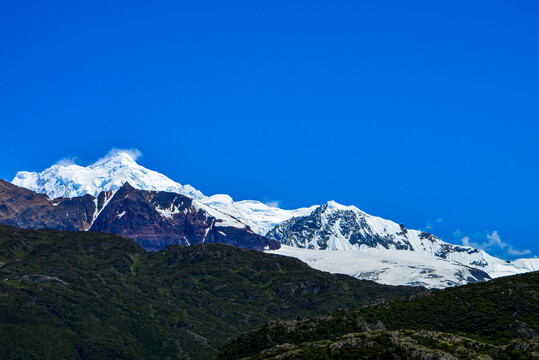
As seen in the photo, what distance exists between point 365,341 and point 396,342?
9.12 meters

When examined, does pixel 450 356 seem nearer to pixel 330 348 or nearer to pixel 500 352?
pixel 500 352

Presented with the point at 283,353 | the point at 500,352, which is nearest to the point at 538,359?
the point at 500,352

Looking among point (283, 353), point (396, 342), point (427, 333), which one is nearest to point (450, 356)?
point (396, 342)

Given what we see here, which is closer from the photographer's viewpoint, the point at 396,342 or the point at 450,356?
the point at 450,356

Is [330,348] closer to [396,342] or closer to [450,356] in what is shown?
[396,342]

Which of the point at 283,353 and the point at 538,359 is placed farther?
the point at 283,353

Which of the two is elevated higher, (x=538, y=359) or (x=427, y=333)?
(x=427, y=333)

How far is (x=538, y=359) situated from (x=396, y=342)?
3360 centimetres

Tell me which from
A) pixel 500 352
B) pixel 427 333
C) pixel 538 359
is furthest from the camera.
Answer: pixel 427 333

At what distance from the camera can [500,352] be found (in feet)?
576

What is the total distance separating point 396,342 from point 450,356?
1853cm

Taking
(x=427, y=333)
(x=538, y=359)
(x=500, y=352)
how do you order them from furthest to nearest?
(x=427, y=333) < (x=500, y=352) < (x=538, y=359)

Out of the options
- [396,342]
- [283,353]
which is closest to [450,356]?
[396,342]

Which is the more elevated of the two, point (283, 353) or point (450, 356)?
point (283, 353)
